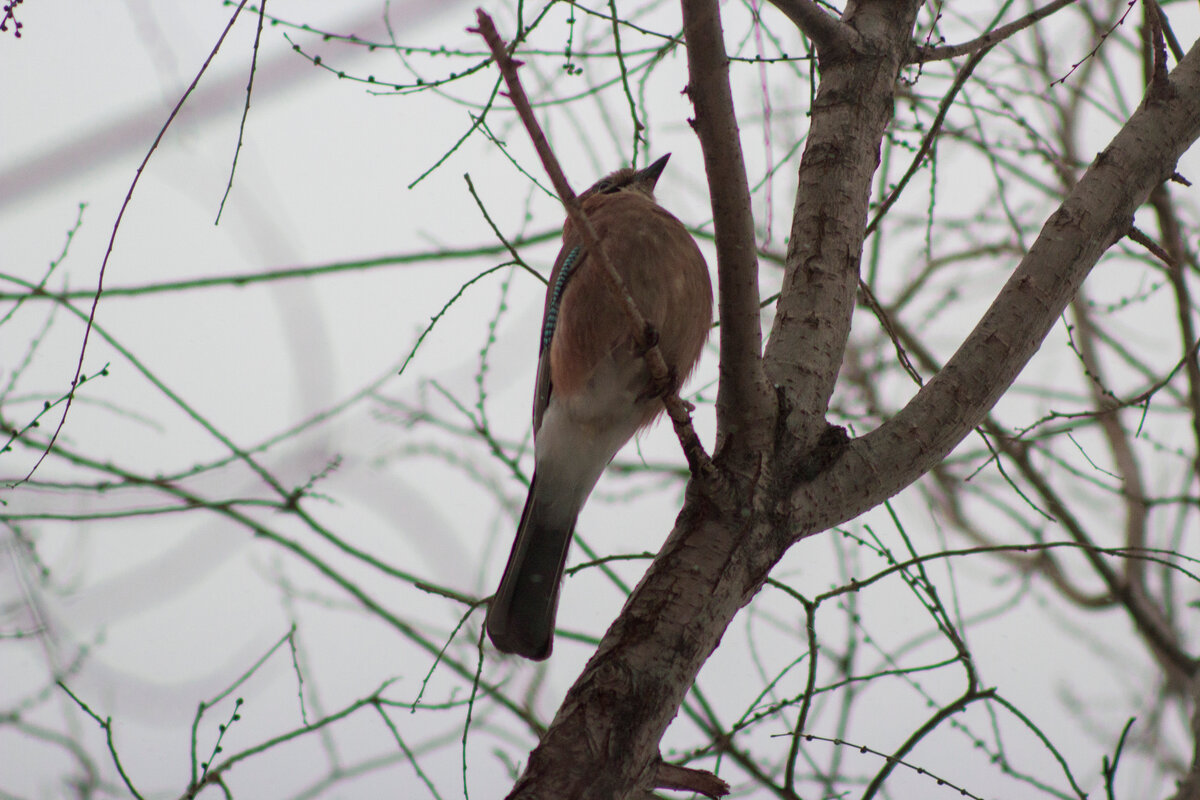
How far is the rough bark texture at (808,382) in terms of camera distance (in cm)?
215

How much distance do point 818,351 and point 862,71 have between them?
0.83 metres

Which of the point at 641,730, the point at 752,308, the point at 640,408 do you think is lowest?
the point at 641,730

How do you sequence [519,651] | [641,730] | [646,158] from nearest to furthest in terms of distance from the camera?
1. [641,730]
2. [519,651]
3. [646,158]

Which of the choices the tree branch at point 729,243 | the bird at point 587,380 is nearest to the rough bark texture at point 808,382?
the tree branch at point 729,243

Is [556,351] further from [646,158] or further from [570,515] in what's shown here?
[646,158]

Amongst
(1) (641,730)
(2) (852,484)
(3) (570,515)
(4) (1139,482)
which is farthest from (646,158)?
(4) (1139,482)

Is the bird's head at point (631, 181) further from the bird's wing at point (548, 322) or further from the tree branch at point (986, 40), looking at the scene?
the tree branch at point (986, 40)

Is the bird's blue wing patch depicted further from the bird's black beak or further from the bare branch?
the bare branch

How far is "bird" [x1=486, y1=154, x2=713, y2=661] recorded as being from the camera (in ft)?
11.7

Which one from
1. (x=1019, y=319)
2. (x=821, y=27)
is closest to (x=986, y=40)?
(x=821, y=27)

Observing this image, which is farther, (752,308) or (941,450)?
(941,450)

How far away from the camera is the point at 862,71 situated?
9.64 feet

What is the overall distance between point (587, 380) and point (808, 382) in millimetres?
1189

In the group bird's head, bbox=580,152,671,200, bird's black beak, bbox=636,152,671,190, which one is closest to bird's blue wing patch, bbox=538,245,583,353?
bird's head, bbox=580,152,671,200
